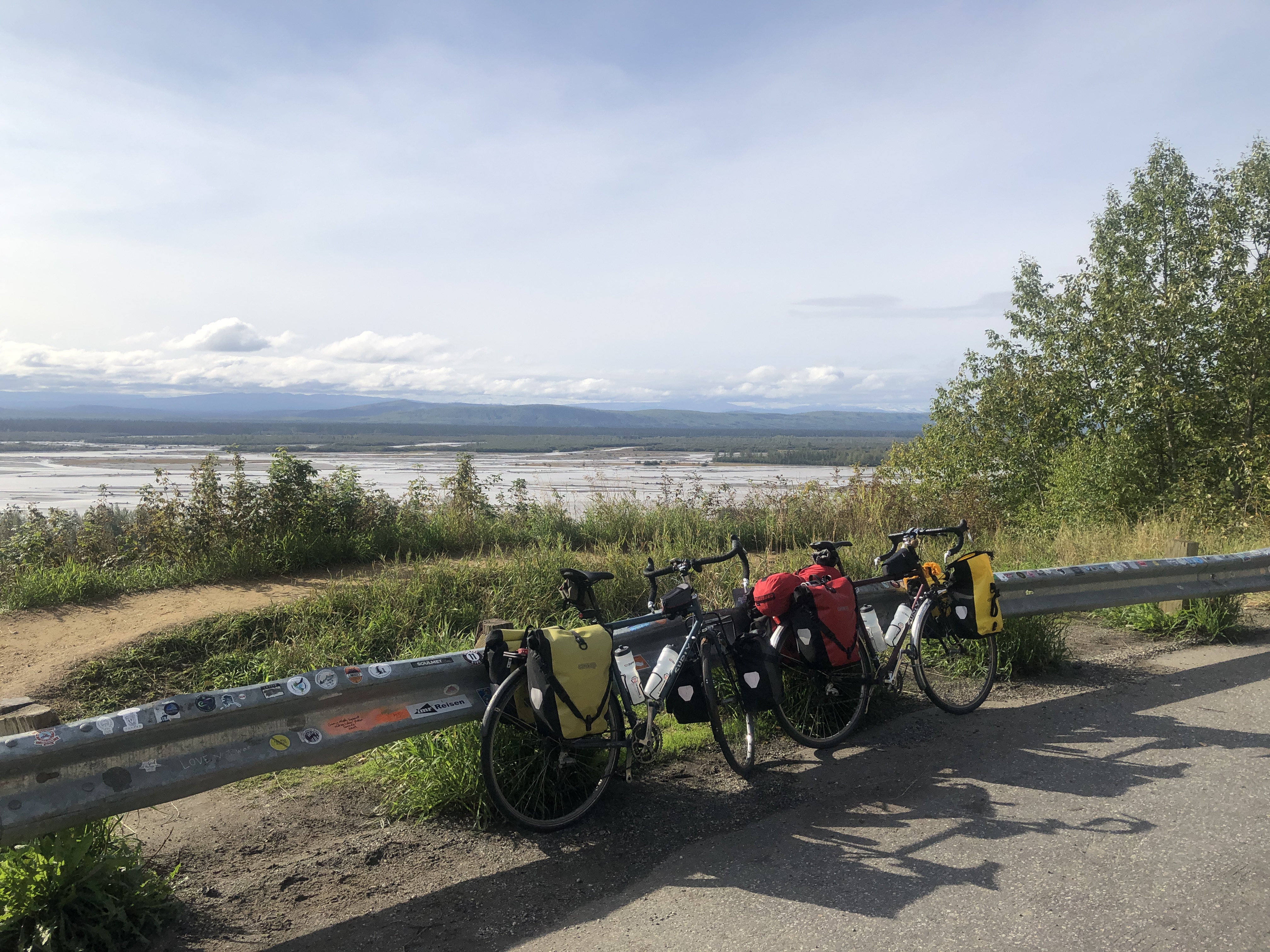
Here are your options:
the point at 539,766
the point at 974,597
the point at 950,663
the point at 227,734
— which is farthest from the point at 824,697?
the point at 227,734

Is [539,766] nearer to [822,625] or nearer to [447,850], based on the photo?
[447,850]

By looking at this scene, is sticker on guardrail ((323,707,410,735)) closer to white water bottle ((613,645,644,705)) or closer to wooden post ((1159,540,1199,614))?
Answer: white water bottle ((613,645,644,705))

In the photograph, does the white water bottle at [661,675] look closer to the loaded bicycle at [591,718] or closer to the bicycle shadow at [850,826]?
the loaded bicycle at [591,718]

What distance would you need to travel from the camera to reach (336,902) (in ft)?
11.1

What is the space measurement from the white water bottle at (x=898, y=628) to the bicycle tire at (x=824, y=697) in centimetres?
20

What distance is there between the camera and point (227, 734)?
3457mm

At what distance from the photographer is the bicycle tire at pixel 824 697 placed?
5156 mm

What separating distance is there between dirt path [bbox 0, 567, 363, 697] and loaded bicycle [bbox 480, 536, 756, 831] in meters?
4.56

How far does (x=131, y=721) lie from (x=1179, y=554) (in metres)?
9.75

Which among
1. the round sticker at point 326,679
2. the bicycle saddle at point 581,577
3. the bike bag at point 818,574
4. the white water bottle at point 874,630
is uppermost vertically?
the bicycle saddle at point 581,577

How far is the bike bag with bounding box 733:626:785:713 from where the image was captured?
4715 millimetres

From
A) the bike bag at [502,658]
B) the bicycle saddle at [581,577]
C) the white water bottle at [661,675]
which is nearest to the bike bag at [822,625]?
the white water bottle at [661,675]

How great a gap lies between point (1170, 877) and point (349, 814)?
3791 mm

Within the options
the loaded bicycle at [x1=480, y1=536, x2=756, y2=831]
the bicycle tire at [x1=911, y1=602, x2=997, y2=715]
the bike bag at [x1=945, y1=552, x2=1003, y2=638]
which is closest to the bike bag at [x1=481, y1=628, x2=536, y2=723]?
the loaded bicycle at [x1=480, y1=536, x2=756, y2=831]
